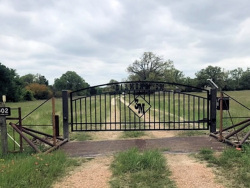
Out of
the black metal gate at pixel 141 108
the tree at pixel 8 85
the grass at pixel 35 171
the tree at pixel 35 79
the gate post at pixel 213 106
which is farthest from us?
the tree at pixel 35 79

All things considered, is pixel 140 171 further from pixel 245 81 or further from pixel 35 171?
pixel 245 81

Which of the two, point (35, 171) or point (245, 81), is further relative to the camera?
point (245, 81)

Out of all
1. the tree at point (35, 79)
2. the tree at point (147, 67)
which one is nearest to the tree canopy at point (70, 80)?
the tree at point (35, 79)

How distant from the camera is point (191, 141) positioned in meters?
6.71

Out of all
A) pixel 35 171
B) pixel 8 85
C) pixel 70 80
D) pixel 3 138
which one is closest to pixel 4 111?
pixel 3 138

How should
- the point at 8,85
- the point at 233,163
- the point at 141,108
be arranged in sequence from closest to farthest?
the point at 233,163
the point at 141,108
the point at 8,85

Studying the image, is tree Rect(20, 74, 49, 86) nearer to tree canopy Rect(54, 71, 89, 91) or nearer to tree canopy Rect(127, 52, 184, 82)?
tree canopy Rect(54, 71, 89, 91)

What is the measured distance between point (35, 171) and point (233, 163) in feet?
11.7

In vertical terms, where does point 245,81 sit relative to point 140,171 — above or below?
above

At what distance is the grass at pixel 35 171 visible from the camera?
3.68 meters

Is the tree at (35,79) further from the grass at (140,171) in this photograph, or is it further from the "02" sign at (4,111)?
the grass at (140,171)

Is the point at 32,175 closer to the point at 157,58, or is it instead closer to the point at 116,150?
the point at 116,150

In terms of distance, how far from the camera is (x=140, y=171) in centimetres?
422

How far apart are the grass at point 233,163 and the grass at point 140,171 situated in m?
0.95
